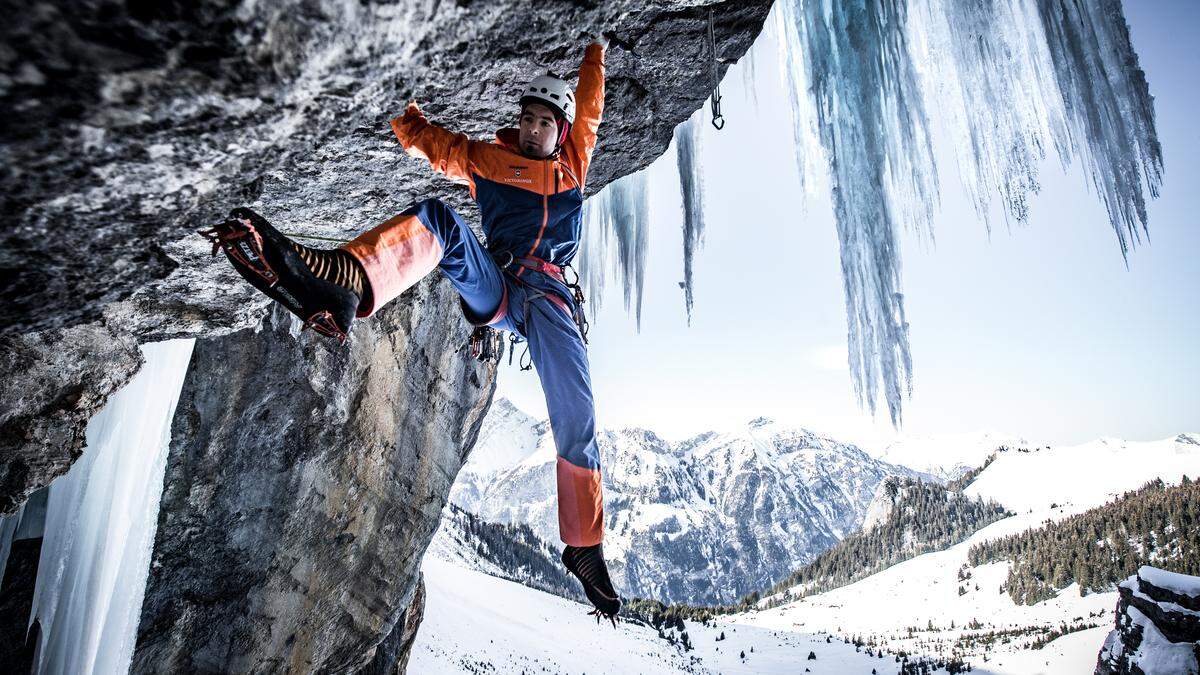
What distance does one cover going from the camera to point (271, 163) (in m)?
1.96

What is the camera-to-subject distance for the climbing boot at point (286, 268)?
1989mm

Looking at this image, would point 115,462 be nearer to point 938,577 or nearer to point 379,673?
point 379,673

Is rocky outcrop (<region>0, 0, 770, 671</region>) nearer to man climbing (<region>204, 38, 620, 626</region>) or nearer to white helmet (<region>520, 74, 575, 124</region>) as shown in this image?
white helmet (<region>520, 74, 575, 124</region>)

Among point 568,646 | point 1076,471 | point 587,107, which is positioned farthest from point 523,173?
point 1076,471

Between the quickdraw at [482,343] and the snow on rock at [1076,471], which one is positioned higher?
the quickdraw at [482,343]

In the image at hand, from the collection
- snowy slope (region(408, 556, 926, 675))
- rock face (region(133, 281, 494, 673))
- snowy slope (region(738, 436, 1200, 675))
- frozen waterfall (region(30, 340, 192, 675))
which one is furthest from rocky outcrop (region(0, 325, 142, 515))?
snowy slope (region(738, 436, 1200, 675))

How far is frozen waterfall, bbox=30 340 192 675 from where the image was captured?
13.8ft

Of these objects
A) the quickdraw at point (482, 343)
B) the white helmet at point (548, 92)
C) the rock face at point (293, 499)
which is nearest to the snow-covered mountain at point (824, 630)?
the rock face at point (293, 499)

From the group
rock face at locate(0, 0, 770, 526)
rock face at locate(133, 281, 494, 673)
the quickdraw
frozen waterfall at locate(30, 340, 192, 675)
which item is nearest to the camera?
rock face at locate(0, 0, 770, 526)

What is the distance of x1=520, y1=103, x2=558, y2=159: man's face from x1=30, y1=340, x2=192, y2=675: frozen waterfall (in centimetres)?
352

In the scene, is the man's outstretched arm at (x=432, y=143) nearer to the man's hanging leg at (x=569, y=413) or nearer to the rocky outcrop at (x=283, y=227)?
the rocky outcrop at (x=283, y=227)

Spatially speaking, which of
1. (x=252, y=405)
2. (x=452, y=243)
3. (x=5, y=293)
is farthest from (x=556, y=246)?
(x=252, y=405)

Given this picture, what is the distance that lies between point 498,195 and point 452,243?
2.27 ft

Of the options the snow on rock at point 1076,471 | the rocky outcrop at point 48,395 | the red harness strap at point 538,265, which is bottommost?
the snow on rock at point 1076,471
